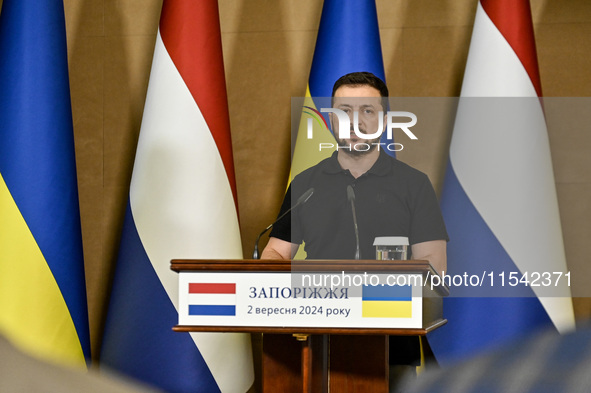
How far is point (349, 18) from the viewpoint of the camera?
3.60m

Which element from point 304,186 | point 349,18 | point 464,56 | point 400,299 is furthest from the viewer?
point 464,56

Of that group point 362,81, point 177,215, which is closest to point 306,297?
point 362,81

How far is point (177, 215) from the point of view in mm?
3465

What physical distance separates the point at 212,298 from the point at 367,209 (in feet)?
3.30

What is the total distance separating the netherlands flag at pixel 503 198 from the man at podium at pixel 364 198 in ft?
2.58

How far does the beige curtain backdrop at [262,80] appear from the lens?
3.98m

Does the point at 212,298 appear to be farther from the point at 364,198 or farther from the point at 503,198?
the point at 503,198

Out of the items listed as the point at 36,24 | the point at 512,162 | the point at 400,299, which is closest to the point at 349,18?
the point at 512,162

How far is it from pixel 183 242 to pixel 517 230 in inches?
61.5

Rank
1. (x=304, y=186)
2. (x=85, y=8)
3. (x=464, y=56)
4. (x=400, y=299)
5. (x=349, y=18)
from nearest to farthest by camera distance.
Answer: (x=400, y=299) < (x=304, y=186) < (x=349, y=18) < (x=464, y=56) < (x=85, y=8)

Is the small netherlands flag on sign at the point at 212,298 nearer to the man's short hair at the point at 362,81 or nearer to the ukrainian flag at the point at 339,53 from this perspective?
the man's short hair at the point at 362,81

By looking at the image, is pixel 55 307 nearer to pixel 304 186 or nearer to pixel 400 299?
pixel 304 186

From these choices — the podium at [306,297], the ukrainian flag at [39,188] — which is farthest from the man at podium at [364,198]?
the ukrainian flag at [39,188]

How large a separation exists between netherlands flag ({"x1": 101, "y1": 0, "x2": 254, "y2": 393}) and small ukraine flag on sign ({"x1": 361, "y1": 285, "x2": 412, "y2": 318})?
1760mm
